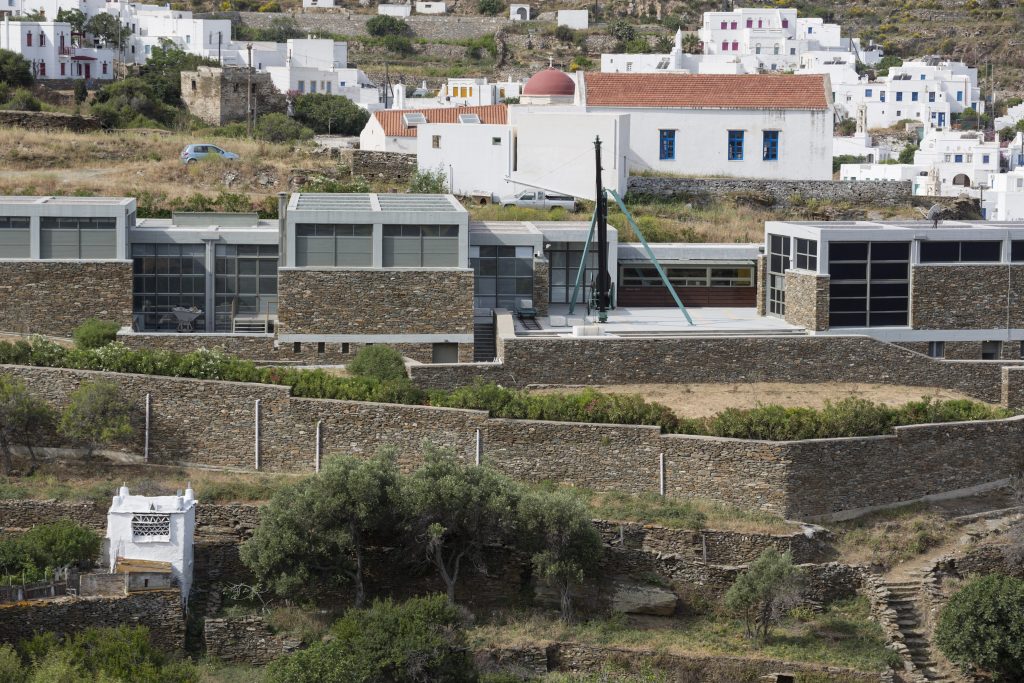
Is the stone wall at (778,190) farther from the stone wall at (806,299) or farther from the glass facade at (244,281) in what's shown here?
the glass facade at (244,281)

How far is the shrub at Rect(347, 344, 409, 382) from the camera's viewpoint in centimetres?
3725

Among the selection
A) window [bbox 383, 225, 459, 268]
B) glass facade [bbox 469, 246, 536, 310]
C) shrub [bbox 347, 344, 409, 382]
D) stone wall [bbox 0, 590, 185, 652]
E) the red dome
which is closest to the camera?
stone wall [bbox 0, 590, 185, 652]

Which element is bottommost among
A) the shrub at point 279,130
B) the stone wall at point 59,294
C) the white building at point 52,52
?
the stone wall at point 59,294

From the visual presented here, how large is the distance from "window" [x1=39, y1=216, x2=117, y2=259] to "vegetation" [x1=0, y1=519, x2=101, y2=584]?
10766 millimetres

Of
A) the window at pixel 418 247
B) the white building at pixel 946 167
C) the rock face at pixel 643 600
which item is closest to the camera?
the rock face at pixel 643 600

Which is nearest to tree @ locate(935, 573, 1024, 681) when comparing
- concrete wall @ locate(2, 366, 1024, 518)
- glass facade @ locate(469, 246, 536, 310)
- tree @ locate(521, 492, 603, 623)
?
concrete wall @ locate(2, 366, 1024, 518)

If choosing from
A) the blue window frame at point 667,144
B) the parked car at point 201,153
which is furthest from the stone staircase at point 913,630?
the parked car at point 201,153

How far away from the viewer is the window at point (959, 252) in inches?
1654

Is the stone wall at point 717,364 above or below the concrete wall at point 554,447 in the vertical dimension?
above

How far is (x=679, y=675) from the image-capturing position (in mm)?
30594

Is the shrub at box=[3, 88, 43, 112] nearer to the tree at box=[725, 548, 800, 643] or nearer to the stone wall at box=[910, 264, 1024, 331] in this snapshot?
the stone wall at box=[910, 264, 1024, 331]

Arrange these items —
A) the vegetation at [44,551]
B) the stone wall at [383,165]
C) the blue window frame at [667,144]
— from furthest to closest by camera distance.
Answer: the blue window frame at [667,144]
the stone wall at [383,165]
the vegetation at [44,551]

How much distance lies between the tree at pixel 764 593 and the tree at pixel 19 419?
1336 centimetres

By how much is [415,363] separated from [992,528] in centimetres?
1193
